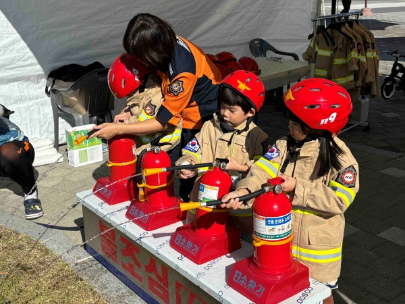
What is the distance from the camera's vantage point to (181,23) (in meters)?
7.58

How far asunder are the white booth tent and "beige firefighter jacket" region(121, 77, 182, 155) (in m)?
3.25

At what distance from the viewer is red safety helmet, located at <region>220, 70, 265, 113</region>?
2977mm

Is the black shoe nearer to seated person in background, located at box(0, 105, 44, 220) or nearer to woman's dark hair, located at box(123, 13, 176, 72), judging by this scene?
seated person in background, located at box(0, 105, 44, 220)

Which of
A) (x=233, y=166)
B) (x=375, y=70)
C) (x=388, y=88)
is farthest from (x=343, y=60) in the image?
(x=233, y=166)

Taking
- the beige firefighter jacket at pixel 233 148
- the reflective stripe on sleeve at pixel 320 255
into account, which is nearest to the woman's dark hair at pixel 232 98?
the beige firefighter jacket at pixel 233 148

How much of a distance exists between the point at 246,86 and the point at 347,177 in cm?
80

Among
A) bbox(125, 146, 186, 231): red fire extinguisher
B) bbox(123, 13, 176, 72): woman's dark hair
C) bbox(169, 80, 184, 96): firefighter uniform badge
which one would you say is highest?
bbox(123, 13, 176, 72): woman's dark hair

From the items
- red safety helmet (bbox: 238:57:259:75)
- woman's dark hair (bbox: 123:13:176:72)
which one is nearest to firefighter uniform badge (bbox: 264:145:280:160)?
woman's dark hair (bbox: 123:13:176:72)

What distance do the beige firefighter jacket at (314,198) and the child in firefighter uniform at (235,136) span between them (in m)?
0.28

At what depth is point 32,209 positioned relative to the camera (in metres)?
4.92

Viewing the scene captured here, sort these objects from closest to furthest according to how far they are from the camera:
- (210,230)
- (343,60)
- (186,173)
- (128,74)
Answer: (210,230), (186,173), (128,74), (343,60)

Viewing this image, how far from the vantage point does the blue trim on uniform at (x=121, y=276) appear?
338 cm

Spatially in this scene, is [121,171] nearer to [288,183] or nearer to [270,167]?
[270,167]

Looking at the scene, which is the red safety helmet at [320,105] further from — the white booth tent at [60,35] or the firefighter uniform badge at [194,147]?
the white booth tent at [60,35]
